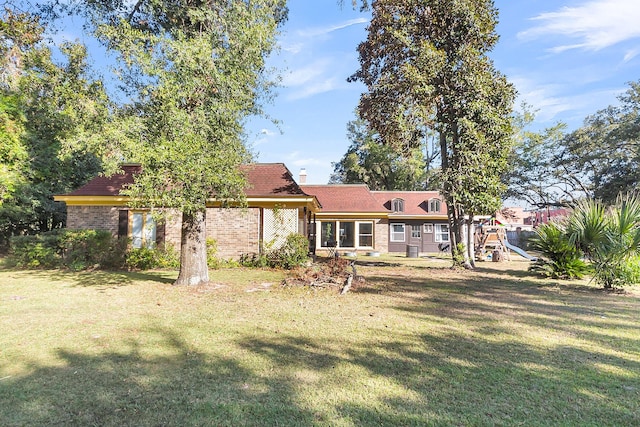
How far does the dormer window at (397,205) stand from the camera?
25.7m

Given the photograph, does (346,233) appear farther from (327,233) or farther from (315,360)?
(315,360)

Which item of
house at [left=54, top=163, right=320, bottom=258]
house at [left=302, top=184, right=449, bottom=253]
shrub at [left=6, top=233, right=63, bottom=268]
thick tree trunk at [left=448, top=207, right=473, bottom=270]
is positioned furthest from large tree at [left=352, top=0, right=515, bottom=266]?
shrub at [left=6, top=233, right=63, bottom=268]

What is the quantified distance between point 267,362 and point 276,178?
11370mm

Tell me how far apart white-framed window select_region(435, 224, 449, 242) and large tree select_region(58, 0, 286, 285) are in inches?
784

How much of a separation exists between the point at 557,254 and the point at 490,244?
9501 millimetres

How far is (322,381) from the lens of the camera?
3.49m

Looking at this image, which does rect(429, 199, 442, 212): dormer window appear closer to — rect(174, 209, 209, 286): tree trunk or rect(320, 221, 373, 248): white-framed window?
rect(320, 221, 373, 248): white-framed window

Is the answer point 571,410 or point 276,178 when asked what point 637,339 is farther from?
point 276,178

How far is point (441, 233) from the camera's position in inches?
1013

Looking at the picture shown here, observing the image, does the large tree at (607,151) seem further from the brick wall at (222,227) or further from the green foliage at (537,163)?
the brick wall at (222,227)

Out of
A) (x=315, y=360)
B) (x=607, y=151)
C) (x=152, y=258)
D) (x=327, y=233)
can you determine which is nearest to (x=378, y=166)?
(x=327, y=233)

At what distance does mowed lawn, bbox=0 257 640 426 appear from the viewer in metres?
2.90

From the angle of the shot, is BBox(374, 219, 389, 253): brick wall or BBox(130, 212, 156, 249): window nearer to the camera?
BBox(130, 212, 156, 249): window

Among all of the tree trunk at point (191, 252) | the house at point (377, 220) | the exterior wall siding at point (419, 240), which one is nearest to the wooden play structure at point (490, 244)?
the house at point (377, 220)
